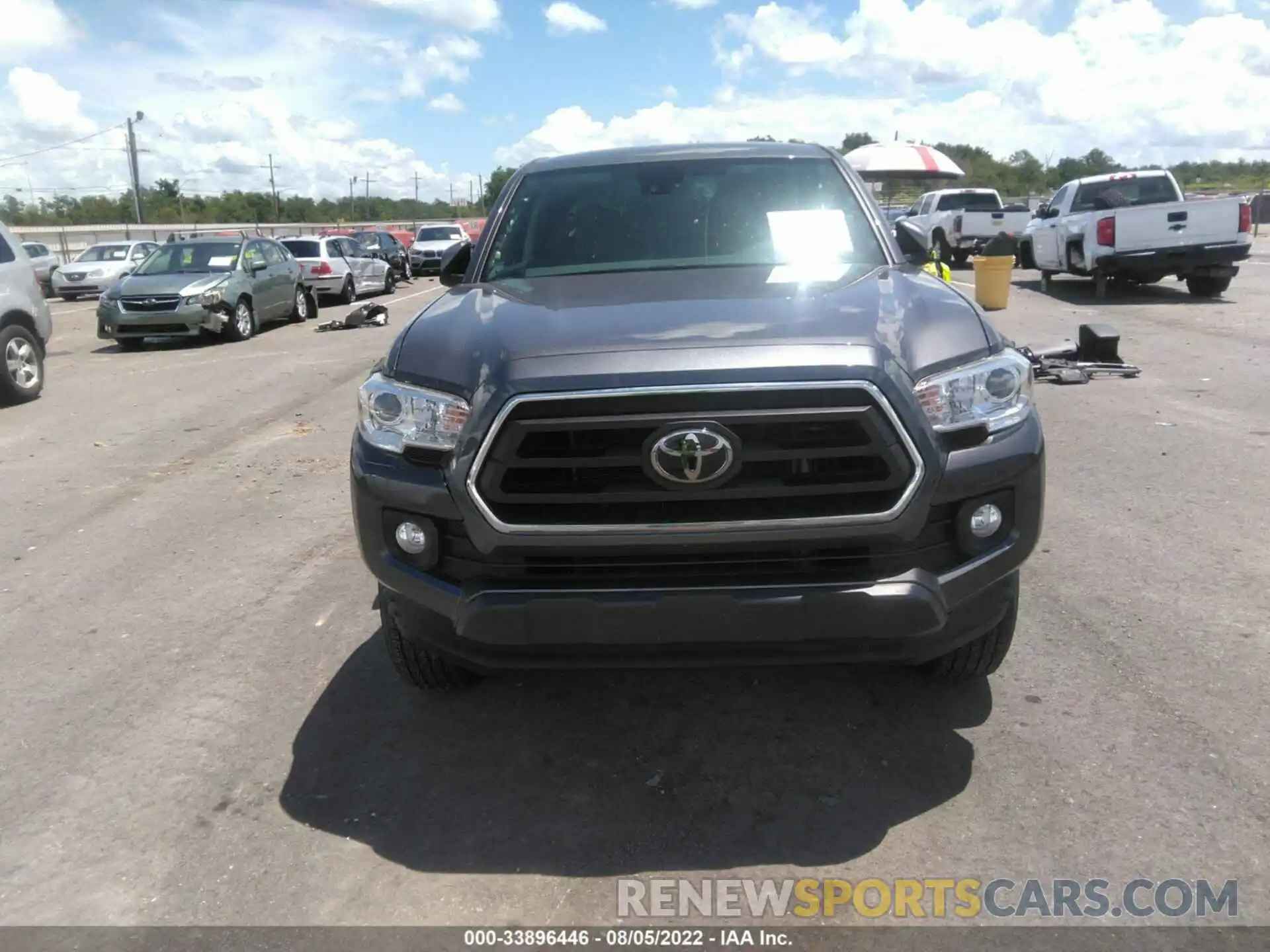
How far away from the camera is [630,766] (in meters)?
3.17

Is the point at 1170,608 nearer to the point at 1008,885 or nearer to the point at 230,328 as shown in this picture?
the point at 1008,885

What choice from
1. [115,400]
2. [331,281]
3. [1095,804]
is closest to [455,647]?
[1095,804]

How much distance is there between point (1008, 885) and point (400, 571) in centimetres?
180

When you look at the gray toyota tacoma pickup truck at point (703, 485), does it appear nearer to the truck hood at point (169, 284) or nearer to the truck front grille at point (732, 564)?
the truck front grille at point (732, 564)

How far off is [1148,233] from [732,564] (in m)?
14.7

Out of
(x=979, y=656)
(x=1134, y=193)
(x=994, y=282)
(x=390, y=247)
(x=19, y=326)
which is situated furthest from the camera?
(x=390, y=247)

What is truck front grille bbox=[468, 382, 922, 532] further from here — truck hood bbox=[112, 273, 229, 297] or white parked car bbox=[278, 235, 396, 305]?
white parked car bbox=[278, 235, 396, 305]

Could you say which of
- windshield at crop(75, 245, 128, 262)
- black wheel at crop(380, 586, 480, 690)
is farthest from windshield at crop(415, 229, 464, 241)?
black wheel at crop(380, 586, 480, 690)

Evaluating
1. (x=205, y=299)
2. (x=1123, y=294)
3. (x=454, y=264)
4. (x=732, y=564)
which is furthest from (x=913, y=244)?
(x=1123, y=294)

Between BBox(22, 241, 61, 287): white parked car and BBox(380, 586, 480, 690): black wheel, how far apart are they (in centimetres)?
2764

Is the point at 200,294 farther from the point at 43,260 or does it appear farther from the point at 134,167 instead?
the point at 134,167

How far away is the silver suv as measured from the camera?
33.4 feet

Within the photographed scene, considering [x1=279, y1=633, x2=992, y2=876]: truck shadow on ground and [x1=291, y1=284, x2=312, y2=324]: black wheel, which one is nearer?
[x1=279, y1=633, x2=992, y2=876]: truck shadow on ground

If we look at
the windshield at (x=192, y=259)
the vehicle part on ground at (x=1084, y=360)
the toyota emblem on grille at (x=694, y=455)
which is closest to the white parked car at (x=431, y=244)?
the windshield at (x=192, y=259)
